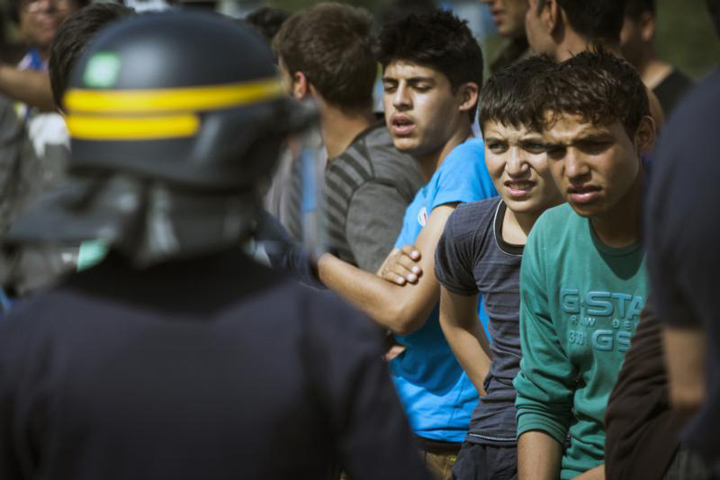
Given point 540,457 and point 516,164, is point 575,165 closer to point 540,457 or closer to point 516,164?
point 516,164

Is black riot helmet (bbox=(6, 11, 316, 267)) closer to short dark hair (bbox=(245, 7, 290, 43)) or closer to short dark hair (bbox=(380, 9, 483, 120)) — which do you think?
short dark hair (bbox=(380, 9, 483, 120))

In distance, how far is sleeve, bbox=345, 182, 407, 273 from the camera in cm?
520

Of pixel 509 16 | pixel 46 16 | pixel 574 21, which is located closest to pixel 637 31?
pixel 509 16

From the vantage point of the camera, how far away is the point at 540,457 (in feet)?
12.7

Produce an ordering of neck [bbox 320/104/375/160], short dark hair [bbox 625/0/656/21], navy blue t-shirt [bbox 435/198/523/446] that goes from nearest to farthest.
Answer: navy blue t-shirt [bbox 435/198/523/446]
neck [bbox 320/104/375/160]
short dark hair [bbox 625/0/656/21]

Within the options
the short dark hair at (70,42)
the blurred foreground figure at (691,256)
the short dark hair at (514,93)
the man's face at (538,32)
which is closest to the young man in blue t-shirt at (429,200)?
the man's face at (538,32)

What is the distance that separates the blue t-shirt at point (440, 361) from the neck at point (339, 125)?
0.98m

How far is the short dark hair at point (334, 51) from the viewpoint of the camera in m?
5.94

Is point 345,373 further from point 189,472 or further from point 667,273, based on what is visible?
point 667,273

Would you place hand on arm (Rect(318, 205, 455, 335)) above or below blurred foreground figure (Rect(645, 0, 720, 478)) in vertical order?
below

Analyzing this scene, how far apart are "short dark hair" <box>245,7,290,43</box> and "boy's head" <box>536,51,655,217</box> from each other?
392 cm

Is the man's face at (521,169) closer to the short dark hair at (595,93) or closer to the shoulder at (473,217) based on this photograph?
the shoulder at (473,217)

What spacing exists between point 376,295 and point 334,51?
5.32ft

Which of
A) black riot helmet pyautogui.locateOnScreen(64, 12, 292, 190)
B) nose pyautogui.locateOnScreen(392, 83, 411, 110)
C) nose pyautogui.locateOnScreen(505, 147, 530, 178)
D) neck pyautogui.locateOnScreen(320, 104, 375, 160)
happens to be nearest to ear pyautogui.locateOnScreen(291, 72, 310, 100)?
neck pyautogui.locateOnScreen(320, 104, 375, 160)
